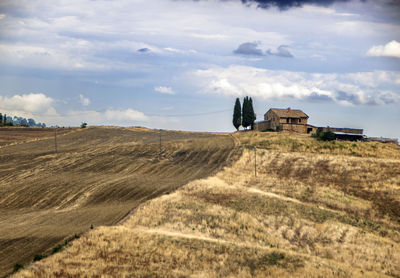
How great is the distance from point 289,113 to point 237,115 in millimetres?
19521

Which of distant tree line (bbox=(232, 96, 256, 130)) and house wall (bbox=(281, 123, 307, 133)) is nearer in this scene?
house wall (bbox=(281, 123, 307, 133))

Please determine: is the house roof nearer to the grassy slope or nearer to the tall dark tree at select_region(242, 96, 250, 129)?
the tall dark tree at select_region(242, 96, 250, 129)

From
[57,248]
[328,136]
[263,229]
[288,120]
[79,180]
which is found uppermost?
[288,120]

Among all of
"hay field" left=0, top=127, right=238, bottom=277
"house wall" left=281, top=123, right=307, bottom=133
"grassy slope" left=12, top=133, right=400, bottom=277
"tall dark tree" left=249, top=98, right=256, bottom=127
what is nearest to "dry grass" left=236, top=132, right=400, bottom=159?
"grassy slope" left=12, top=133, right=400, bottom=277

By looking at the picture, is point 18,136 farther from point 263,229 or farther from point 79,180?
point 263,229

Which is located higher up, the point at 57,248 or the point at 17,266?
the point at 57,248

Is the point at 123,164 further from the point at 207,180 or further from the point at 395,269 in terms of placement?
the point at 395,269

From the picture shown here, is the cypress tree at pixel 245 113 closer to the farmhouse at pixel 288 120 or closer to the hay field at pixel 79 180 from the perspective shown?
the farmhouse at pixel 288 120

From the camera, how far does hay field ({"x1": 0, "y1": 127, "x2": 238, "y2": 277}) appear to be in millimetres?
28344

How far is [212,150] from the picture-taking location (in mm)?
74750

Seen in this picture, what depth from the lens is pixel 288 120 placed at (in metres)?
104

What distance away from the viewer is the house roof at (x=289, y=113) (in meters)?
105

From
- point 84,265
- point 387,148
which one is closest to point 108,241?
point 84,265

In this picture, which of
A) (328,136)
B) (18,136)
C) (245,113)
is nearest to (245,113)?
(245,113)
